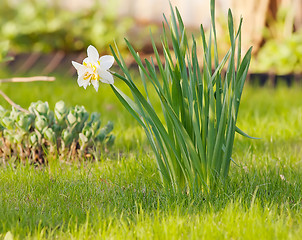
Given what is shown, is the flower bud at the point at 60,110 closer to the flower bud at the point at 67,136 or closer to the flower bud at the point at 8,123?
the flower bud at the point at 67,136

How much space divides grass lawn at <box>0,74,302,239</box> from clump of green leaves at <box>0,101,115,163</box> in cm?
11

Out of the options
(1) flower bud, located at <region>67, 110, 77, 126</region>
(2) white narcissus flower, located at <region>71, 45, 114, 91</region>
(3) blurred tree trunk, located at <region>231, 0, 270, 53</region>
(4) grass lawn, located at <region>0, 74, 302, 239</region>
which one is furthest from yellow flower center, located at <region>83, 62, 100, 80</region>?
(3) blurred tree trunk, located at <region>231, 0, 270, 53</region>

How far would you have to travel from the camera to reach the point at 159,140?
78.5 inches

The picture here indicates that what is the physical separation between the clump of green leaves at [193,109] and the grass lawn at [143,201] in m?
0.12

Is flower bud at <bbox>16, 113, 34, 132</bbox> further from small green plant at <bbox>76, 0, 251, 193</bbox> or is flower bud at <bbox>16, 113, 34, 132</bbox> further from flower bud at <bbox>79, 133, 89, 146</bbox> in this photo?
small green plant at <bbox>76, 0, 251, 193</bbox>

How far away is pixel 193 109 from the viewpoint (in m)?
1.87

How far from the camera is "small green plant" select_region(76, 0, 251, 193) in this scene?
1.87 meters

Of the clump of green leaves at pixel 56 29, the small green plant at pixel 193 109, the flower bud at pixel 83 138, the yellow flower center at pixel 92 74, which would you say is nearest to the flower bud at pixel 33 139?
the flower bud at pixel 83 138

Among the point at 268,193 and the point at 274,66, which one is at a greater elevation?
the point at 274,66

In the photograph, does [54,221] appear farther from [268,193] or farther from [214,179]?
[268,193]

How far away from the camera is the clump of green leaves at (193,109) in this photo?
1874 mm

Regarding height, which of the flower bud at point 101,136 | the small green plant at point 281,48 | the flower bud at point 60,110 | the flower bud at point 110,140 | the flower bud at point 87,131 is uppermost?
the small green plant at point 281,48

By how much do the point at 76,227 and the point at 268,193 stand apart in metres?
0.91

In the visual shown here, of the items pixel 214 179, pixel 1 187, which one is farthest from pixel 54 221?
pixel 214 179
